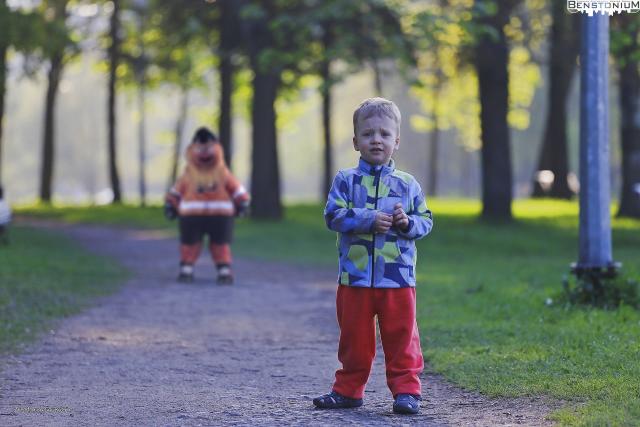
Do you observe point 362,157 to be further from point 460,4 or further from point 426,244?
point 460,4

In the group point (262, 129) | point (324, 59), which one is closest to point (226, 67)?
point (262, 129)

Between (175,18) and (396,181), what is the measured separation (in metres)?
27.2

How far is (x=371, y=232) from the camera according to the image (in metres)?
6.55

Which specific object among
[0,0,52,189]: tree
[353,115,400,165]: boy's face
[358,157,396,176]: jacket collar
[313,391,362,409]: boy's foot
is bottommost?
[313,391,362,409]: boy's foot

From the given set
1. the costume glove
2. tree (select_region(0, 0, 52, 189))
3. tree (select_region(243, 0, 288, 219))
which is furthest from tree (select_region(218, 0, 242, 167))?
the costume glove

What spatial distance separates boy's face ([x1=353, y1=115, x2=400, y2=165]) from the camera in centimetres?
655

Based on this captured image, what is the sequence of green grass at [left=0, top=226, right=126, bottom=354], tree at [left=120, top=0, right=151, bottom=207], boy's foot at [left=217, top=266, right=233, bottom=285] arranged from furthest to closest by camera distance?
tree at [left=120, top=0, right=151, bottom=207] < boy's foot at [left=217, top=266, right=233, bottom=285] < green grass at [left=0, top=226, right=126, bottom=354]

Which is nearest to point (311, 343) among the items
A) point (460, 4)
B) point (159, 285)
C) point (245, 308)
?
point (245, 308)

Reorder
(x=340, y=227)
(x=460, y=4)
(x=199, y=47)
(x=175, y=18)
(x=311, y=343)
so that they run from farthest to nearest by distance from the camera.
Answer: (x=199, y=47), (x=175, y=18), (x=460, y=4), (x=311, y=343), (x=340, y=227)

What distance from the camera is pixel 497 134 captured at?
25641 millimetres

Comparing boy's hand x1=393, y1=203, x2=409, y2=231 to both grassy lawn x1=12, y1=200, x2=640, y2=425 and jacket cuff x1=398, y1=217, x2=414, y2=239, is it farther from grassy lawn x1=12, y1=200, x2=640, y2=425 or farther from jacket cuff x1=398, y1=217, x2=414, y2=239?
grassy lawn x1=12, y1=200, x2=640, y2=425

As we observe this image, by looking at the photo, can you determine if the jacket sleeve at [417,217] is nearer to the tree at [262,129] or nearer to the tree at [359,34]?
the tree at [359,34]

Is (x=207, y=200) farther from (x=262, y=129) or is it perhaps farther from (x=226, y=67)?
(x=226, y=67)

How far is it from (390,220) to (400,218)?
5 cm
